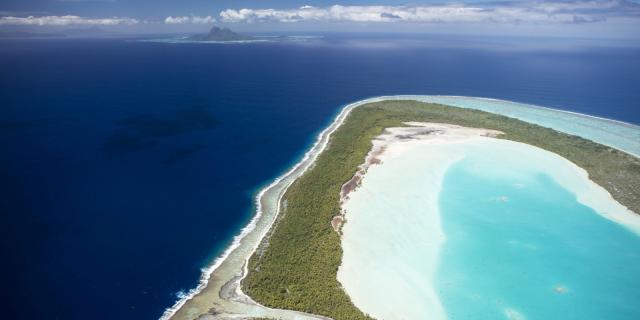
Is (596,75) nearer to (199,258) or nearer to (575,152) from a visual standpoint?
(575,152)

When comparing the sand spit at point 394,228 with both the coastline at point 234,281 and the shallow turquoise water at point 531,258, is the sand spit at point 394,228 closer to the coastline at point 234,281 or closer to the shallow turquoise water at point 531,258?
the shallow turquoise water at point 531,258

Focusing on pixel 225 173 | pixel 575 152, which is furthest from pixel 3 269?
pixel 575 152

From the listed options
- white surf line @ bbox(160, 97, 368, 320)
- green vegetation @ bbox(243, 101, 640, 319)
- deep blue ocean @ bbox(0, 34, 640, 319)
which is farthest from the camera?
deep blue ocean @ bbox(0, 34, 640, 319)

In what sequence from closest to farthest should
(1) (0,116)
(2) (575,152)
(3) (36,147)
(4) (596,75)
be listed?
1. (3) (36,147)
2. (2) (575,152)
3. (1) (0,116)
4. (4) (596,75)

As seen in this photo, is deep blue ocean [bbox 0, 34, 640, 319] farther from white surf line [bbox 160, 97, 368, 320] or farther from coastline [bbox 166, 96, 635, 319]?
coastline [bbox 166, 96, 635, 319]

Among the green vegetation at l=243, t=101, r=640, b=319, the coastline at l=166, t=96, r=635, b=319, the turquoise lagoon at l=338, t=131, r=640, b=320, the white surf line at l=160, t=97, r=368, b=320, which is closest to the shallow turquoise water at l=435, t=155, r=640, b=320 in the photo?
the turquoise lagoon at l=338, t=131, r=640, b=320
